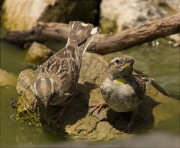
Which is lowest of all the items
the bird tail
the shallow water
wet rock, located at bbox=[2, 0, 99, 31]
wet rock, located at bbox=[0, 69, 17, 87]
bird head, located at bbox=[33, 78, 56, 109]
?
the shallow water

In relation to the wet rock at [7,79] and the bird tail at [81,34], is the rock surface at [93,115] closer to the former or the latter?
the bird tail at [81,34]

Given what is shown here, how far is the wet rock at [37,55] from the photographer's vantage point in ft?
30.2

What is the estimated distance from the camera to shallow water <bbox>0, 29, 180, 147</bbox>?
629 centimetres

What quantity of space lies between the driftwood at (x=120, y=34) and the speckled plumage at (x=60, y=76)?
1.08 meters

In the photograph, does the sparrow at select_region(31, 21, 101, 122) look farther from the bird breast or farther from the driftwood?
the driftwood

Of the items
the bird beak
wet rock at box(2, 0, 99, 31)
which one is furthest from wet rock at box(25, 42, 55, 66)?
the bird beak

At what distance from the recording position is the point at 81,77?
704 cm

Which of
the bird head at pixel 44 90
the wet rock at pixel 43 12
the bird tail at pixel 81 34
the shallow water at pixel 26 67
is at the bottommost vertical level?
the shallow water at pixel 26 67

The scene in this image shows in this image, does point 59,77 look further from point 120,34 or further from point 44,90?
point 120,34

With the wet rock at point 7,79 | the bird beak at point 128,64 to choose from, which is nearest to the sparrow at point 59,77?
the bird beak at point 128,64

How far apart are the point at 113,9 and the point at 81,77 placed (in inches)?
181

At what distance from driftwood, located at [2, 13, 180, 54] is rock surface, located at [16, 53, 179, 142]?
0.99 m

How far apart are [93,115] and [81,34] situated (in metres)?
1.86

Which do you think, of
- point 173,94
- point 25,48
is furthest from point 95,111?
point 25,48
